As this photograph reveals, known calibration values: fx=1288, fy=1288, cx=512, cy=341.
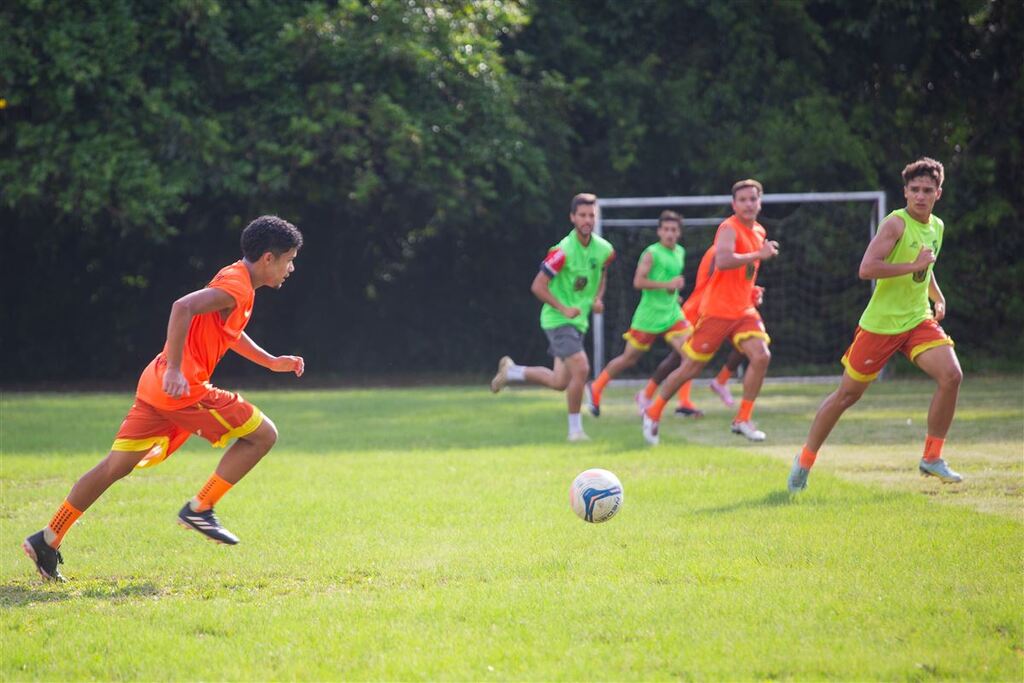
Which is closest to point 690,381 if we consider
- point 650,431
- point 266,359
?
point 650,431

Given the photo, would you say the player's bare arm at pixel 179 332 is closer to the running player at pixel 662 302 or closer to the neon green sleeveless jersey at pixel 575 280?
the neon green sleeveless jersey at pixel 575 280

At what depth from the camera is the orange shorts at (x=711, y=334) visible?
464 inches

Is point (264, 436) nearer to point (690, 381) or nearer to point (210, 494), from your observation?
point (210, 494)

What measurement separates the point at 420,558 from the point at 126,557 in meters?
1.61

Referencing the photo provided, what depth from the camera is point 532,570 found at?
6.27 m

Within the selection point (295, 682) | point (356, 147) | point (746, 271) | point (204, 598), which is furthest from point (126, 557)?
point (356, 147)

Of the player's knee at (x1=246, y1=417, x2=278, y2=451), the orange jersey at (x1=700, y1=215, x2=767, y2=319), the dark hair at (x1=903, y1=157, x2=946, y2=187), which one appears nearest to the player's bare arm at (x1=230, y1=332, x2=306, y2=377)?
the player's knee at (x1=246, y1=417, x2=278, y2=451)

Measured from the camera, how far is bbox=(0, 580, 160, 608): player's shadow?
593 cm

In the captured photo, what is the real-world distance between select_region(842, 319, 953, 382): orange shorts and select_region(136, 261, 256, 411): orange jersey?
13.4 ft

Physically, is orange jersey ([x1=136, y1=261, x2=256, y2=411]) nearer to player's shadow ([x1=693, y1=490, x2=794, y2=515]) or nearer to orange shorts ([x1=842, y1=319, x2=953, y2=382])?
player's shadow ([x1=693, y1=490, x2=794, y2=515])

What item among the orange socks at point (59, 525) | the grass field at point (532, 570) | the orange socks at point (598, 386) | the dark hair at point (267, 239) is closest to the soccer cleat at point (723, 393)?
the orange socks at point (598, 386)

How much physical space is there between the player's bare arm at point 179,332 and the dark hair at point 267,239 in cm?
39

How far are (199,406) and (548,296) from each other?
5.66 m

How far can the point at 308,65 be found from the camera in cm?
2130
